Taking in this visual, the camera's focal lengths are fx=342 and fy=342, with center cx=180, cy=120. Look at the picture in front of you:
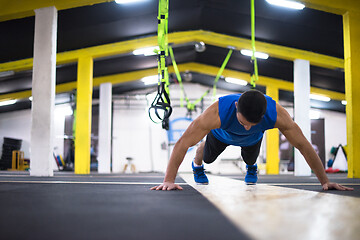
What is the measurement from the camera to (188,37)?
30.3ft

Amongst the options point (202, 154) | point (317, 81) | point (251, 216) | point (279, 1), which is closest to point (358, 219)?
point (251, 216)

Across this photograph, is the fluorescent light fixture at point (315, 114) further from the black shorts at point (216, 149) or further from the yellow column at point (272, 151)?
the black shorts at point (216, 149)

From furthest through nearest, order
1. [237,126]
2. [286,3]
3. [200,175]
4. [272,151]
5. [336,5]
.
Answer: [272,151], [286,3], [336,5], [200,175], [237,126]

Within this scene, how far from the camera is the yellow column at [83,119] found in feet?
28.9

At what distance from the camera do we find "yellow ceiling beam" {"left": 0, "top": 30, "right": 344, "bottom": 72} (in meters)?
8.99

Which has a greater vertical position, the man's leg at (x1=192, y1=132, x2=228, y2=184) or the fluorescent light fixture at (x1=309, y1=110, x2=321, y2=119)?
the fluorescent light fixture at (x1=309, y1=110, x2=321, y2=119)

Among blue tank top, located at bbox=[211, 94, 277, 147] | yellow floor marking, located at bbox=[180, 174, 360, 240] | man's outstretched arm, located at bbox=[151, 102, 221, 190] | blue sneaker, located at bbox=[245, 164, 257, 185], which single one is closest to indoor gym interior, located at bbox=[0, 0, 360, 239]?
yellow floor marking, located at bbox=[180, 174, 360, 240]

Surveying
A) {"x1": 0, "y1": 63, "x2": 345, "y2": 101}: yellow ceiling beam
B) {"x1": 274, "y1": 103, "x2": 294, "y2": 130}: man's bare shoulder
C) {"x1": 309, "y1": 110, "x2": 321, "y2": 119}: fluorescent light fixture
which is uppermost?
{"x1": 0, "y1": 63, "x2": 345, "y2": 101}: yellow ceiling beam

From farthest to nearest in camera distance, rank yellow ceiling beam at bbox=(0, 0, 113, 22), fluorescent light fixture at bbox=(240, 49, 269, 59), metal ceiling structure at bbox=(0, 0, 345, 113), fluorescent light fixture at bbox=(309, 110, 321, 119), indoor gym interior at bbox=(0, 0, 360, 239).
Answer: fluorescent light fixture at bbox=(309, 110, 321, 119) → fluorescent light fixture at bbox=(240, 49, 269, 59) → metal ceiling structure at bbox=(0, 0, 345, 113) → yellow ceiling beam at bbox=(0, 0, 113, 22) → indoor gym interior at bbox=(0, 0, 360, 239)

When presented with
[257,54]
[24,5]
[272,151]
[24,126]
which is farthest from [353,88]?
[24,126]

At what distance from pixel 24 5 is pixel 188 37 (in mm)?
4374

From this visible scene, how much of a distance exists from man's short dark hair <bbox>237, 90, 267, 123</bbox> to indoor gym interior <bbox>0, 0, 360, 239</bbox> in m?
0.46

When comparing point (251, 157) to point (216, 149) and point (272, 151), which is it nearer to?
point (216, 149)

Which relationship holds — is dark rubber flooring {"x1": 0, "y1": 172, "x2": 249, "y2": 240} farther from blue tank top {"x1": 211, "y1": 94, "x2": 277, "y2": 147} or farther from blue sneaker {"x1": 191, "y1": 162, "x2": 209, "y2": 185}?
blue sneaker {"x1": 191, "y1": 162, "x2": 209, "y2": 185}
